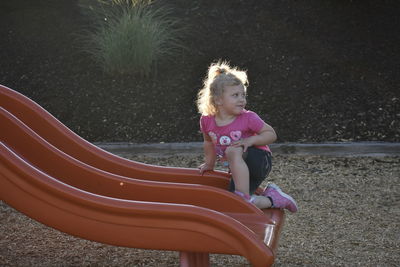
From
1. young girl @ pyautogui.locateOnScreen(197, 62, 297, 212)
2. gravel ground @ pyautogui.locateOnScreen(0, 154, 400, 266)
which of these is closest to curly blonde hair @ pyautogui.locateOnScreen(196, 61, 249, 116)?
young girl @ pyautogui.locateOnScreen(197, 62, 297, 212)

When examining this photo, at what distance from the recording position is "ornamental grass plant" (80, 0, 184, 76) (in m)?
7.57

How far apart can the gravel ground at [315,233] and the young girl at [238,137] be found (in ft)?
1.51

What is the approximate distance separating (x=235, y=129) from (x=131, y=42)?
411 centimetres

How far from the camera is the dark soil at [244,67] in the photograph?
695 centimetres

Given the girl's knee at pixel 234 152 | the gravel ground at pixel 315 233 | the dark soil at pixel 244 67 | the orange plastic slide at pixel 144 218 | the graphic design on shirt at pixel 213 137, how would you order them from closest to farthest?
the orange plastic slide at pixel 144 218, the girl's knee at pixel 234 152, the graphic design on shirt at pixel 213 137, the gravel ground at pixel 315 233, the dark soil at pixel 244 67

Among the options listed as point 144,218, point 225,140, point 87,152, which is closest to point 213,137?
point 225,140

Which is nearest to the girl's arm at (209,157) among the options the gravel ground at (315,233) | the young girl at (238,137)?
the young girl at (238,137)

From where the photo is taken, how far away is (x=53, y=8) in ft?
30.3

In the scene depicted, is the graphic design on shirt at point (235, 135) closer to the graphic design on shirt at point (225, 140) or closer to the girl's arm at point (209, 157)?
the graphic design on shirt at point (225, 140)

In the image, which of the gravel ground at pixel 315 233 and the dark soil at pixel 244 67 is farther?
the dark soil at pixel 244 67

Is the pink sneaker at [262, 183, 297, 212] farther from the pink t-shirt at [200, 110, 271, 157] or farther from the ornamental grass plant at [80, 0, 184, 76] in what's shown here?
Result: the ornamental grass plant at [80, 0, 184, 76]

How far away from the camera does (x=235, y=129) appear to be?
3732 mm

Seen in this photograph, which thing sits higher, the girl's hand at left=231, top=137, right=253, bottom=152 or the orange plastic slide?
the girl's hand at left=231, top=137, right=253, bottom=152

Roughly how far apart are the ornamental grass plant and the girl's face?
3764 mm
